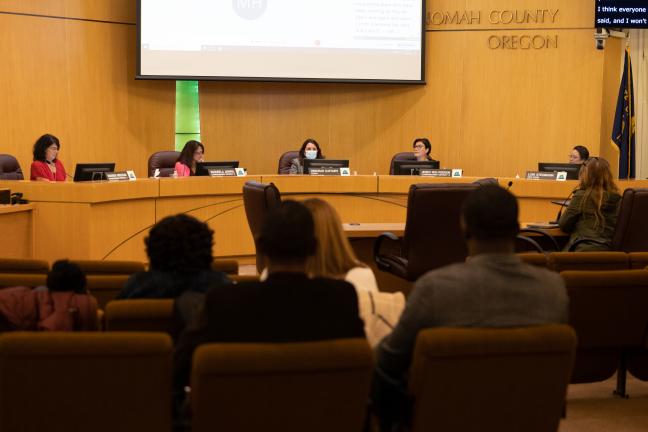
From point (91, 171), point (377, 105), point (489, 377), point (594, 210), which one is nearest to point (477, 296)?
point (489, 377)

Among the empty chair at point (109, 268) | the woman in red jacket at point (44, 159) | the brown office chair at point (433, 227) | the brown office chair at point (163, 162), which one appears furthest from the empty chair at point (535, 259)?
the brown office chair at point (163, 162)

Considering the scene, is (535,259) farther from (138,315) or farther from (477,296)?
(138,315)

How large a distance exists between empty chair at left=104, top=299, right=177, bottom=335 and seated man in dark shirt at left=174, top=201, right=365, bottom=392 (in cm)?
26

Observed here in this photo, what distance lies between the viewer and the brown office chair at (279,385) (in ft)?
7.37

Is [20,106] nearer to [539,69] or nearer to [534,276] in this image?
[539,69]

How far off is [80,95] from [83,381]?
Answer: 27.1ft

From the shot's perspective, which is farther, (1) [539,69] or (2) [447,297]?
(1) [539,69]

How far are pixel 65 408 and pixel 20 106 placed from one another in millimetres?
7882

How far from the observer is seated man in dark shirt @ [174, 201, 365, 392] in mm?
2379

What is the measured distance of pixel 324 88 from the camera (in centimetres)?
1131

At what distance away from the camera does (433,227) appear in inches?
204

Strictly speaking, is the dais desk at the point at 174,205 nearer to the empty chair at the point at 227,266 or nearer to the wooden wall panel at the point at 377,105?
the wooden wall panel at the point at 377,105

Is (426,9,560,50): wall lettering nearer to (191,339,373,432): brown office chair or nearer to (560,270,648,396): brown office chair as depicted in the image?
(560,270,648,396): brown office chair

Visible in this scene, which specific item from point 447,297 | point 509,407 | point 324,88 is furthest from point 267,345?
point 324,88
